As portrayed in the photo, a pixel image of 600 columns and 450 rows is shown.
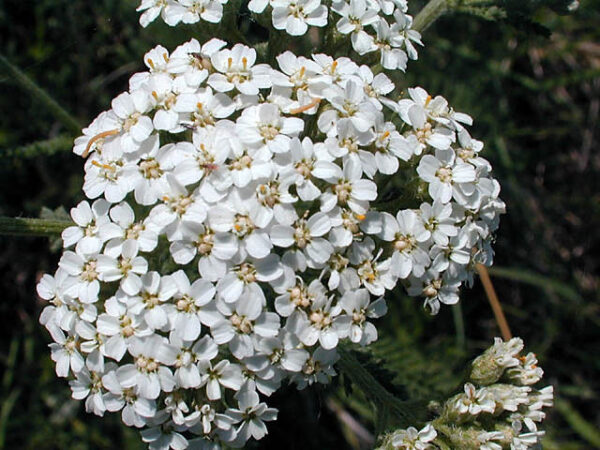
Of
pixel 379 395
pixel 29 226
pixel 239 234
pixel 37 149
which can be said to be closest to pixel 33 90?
pixel 37 149

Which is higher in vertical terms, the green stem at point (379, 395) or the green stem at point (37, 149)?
the green stem at point (379, 395)

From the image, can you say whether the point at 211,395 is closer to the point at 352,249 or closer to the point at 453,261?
the point at 352,249

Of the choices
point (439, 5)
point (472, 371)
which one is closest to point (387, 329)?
point (472, 371)

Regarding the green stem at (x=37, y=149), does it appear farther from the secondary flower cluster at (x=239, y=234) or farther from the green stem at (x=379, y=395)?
the green stem at (x=379, y=395)

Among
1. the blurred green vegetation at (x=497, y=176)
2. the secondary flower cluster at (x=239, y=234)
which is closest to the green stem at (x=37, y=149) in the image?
the blurred green vegetation at (x=497, y=176)

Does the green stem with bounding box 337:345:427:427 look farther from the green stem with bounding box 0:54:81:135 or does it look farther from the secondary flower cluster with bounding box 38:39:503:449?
the green stem with bounding box 0:54:81:135

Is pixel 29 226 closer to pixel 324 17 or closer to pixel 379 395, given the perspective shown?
pixel 324 17
